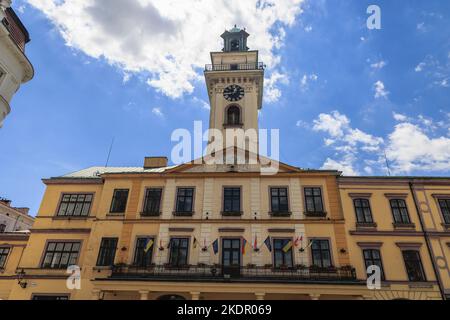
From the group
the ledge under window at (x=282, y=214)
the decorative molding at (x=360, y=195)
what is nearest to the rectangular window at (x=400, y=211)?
the decorative molding at (x=360, y=195)

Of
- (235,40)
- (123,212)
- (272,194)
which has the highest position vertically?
(235,40)

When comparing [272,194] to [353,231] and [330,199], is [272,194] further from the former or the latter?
[353,231]

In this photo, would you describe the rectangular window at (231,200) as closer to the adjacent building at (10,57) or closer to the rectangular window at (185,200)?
the rectangular window at (185,200)

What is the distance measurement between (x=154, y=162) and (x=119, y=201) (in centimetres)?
603

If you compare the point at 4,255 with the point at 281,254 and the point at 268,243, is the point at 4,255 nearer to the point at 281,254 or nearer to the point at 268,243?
the point at 268,243

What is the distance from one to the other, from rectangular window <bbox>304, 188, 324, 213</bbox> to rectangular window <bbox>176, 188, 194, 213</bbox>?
364 inches

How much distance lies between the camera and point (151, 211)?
77.0ft

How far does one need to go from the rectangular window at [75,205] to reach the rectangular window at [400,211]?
24.5 meters

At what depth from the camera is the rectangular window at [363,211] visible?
22.2m

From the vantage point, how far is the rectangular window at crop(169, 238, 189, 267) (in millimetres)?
21219

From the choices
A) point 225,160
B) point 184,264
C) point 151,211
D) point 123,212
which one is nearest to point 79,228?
point 123,212

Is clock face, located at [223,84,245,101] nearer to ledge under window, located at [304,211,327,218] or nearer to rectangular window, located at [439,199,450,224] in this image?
ledge under window, located at [304,211,327,218]
